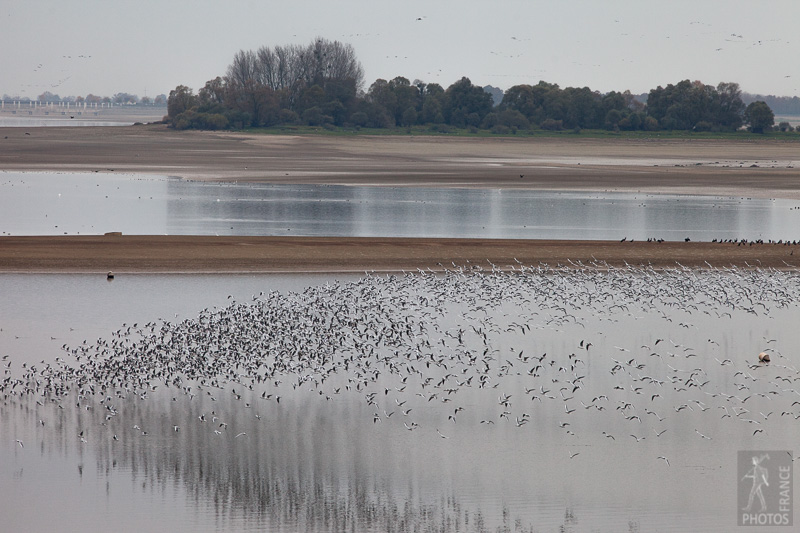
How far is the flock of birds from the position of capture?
12398 millimetres

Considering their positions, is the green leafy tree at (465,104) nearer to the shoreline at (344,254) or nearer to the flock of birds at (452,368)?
the shoreline at (344,254)

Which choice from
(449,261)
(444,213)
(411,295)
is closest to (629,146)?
(444,213)

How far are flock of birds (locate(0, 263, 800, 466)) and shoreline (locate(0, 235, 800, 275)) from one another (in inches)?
213

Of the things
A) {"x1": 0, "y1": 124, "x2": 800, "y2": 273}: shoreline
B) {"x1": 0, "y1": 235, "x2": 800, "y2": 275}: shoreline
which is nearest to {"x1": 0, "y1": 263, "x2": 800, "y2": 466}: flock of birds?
{"x1": 0, "y1": 235, "x2": 800, "y2": 275}: shoreline

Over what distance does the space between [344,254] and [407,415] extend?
1323 cm

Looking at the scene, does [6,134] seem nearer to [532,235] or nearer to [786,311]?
[532,235]

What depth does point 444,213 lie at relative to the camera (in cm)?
3647

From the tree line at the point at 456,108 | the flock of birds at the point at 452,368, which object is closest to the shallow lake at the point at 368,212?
the flock of birds at the point at 452,368

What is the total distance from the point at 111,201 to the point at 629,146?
60430 mm

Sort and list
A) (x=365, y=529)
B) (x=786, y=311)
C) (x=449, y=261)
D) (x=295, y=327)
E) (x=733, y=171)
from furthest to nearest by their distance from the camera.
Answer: (x=733, y=171), (x=449, y=261), (x=786, y=311), (x=295, y=327), (x=365, y=529)

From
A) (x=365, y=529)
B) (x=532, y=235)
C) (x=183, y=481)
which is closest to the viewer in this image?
(x=365, y=529)

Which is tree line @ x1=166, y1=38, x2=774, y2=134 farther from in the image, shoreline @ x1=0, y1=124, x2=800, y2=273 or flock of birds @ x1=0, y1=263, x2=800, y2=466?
flock of birds @ x1=0, y1=263, x2=800, y2=466

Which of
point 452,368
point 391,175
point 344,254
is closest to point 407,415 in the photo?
point 452,368

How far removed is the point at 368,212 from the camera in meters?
36.1
